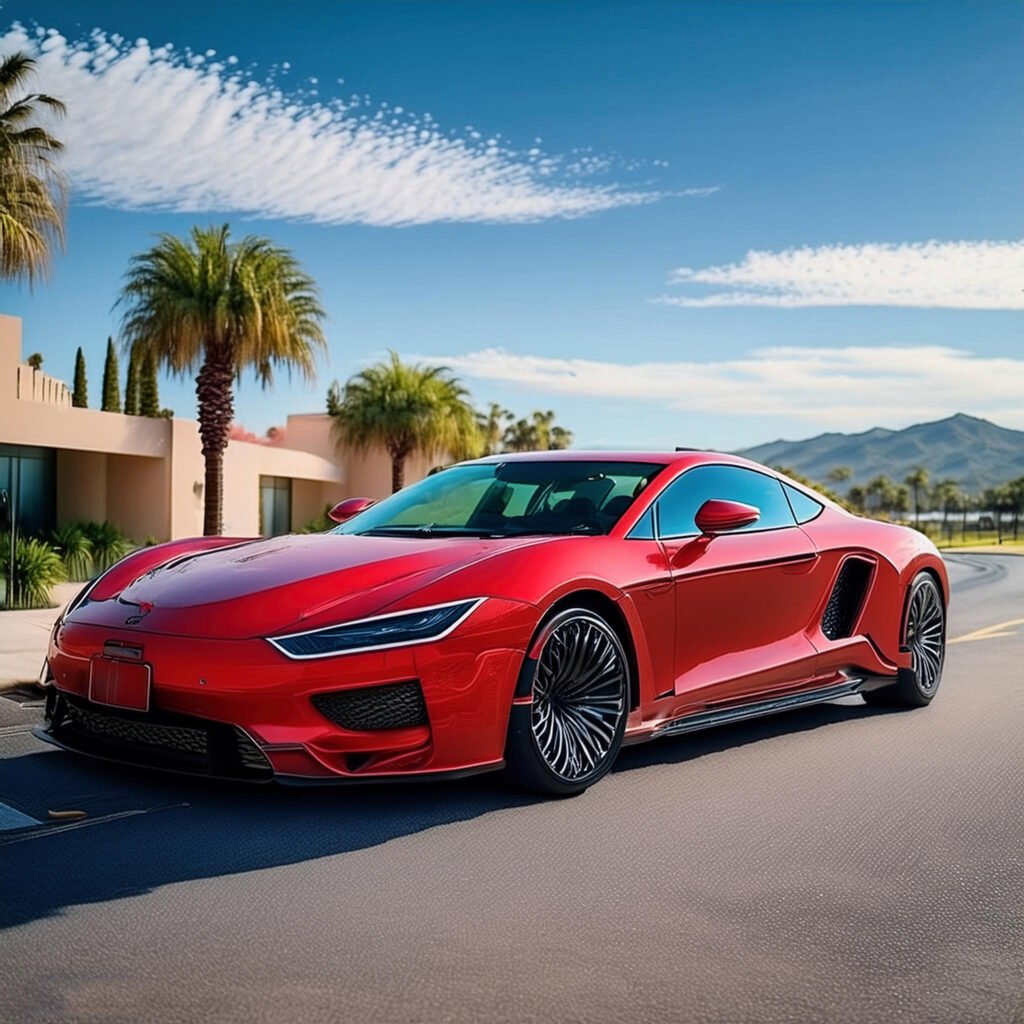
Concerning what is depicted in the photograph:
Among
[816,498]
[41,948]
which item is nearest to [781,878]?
[41,948]

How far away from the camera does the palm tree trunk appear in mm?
26562

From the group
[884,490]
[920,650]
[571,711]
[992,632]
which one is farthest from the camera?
[884,490]

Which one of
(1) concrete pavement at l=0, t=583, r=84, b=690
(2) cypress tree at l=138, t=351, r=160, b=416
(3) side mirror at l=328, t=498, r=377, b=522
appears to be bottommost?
(1) concrete pavement at l=0, t=583, r=84, b=690

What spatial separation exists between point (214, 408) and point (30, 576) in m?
9.55

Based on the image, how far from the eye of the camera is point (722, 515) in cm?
602

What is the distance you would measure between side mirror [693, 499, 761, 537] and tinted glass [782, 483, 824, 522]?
1.06 m

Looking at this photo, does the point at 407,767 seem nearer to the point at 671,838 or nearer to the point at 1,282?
the point at 671,838

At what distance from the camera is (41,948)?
3588 millimetres

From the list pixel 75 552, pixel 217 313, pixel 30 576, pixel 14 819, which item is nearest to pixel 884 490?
pixel 217 313

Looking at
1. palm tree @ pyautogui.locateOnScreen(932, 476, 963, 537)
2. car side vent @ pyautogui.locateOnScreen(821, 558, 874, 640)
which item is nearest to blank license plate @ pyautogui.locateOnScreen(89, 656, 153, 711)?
car side vent @ pyautogui.locateOnScreen(821, 558, 874, 640)

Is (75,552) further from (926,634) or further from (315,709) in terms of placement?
(315,709)

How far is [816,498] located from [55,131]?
63.9 ft

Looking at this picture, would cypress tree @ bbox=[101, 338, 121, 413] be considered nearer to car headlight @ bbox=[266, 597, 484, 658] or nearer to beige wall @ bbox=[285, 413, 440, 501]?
beige wall @ bbox=[285, 413, 440, 501]

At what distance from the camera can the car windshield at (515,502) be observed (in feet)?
20.0
